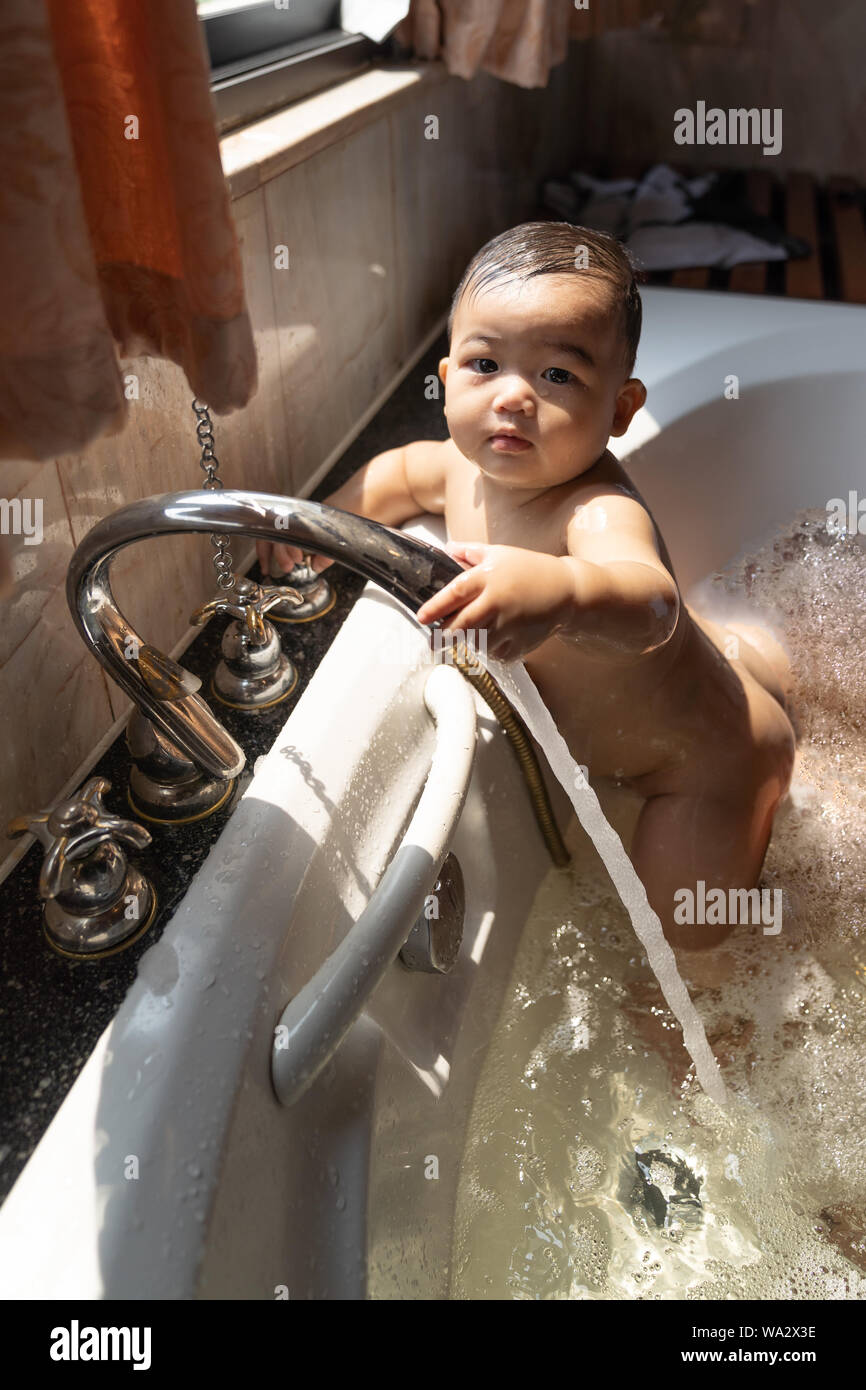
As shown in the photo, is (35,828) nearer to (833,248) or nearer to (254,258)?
(254,258)

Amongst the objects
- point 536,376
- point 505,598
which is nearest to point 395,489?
point 536,376

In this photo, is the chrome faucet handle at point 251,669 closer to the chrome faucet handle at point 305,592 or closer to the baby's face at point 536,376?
the chrome faucet handle at point 305,592

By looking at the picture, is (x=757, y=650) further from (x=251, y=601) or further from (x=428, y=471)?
(x=251, y=601)

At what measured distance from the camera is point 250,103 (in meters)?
1.11

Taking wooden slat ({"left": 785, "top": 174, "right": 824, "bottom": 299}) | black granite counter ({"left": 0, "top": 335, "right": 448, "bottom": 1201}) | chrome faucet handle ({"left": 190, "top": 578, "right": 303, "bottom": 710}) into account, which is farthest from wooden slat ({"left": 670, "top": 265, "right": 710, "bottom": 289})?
chrome faucet handle ({"left": 190, "top": 578, "right": 303, "bottom": 710})

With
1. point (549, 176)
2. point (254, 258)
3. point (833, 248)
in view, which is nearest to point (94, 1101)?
point (254, 258)

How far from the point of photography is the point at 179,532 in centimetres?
60

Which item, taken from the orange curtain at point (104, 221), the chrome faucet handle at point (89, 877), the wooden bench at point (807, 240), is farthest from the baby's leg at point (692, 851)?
the wooden bench at point (807, 240)

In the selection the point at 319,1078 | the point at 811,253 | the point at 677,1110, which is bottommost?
the point at 677,1110

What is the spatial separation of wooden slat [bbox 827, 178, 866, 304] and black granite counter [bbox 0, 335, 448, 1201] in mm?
1303

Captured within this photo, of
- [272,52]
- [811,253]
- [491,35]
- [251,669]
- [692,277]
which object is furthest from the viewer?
[811,253]

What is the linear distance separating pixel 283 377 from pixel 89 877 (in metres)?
0.63

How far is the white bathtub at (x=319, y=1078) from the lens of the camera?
549 mm

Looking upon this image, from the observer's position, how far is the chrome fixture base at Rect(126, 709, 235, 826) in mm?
815
